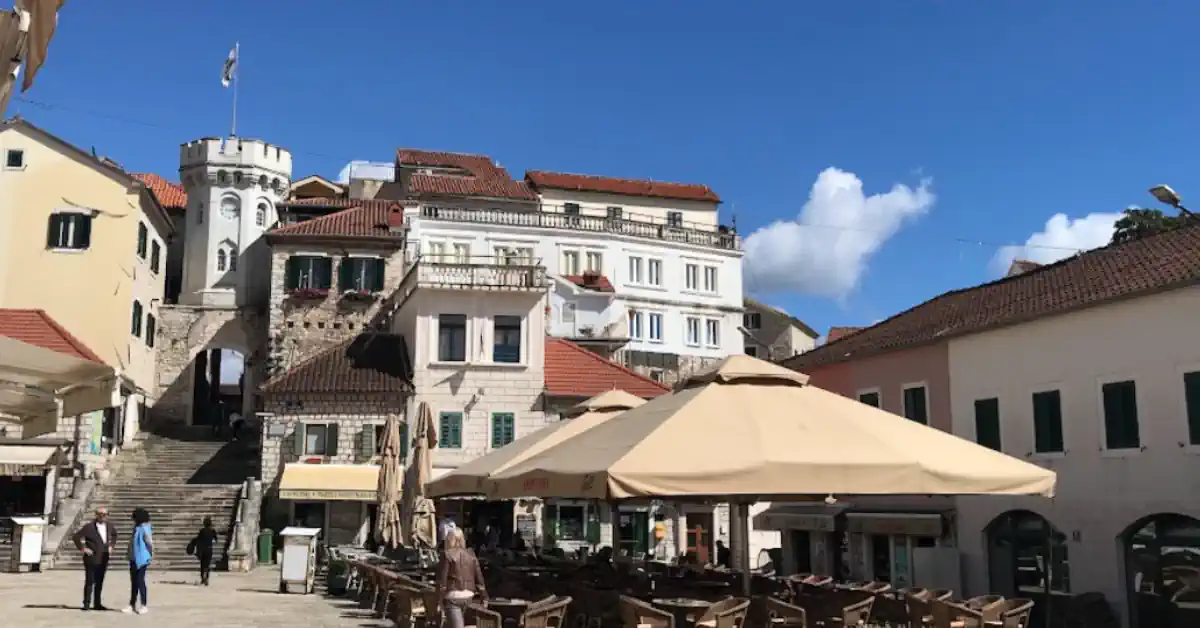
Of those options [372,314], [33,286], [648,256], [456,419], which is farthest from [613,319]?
[33,286]

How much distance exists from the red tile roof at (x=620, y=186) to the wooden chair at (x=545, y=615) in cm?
4937

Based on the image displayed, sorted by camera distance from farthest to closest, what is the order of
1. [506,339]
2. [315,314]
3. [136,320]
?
[315,314]
[136,320]
[506,339]

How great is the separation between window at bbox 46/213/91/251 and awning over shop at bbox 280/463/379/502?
36.7 feet

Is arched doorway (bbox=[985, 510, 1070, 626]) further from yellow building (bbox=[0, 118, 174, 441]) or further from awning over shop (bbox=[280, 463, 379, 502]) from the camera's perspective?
yellow building (bbox=[0, 118, 174, 441])

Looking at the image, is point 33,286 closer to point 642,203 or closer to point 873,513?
point 873,513

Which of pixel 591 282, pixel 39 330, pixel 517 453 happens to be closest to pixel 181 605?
pixel 517 453

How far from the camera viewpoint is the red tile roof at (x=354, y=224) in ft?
133

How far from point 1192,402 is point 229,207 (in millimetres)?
39421

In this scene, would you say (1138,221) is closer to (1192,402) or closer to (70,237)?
(1192,402)

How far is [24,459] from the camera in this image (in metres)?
31.4

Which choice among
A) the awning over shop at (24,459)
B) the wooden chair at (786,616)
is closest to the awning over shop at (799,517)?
the wooden chair at (786,616)

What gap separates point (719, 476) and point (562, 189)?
5166 centimetres

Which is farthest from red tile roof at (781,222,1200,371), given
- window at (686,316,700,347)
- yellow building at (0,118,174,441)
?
window at (686,316,700,347)

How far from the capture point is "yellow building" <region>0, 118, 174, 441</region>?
36.2 meters
